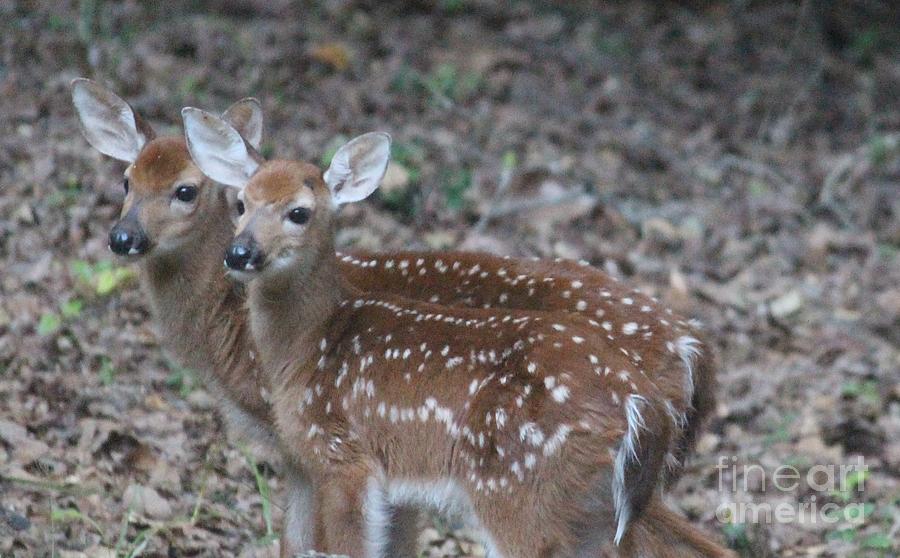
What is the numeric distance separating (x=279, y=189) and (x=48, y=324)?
2289 millimetres

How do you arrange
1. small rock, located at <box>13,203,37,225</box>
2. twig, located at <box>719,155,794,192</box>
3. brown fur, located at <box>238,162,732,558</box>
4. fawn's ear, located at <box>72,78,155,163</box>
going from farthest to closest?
twig, located at <box>719,155,794,192</box>
small rock, located at <box>13,203,37,225</box>
fawn's ear, located at <box>72,78,155,163</box>
brown fur, located at <box>238,162,732,558</box>

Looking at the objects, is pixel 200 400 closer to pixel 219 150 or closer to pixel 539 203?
pixel 219 150

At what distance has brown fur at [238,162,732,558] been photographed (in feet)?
15.8

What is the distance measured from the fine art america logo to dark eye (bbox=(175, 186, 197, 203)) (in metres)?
2.80

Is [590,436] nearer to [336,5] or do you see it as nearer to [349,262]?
[349,262]

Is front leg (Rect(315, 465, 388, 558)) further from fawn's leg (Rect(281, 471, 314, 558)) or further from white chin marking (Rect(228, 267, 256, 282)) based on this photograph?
white chin marking (Rect(228, 267, 256, 282))

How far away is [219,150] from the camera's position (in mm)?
5676

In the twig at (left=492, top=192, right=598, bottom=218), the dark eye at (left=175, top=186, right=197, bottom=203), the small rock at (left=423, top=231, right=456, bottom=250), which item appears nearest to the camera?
the dark eye at (left=175, top=186, right=197, bottom=203)

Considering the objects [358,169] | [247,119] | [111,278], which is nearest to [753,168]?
[111,278]

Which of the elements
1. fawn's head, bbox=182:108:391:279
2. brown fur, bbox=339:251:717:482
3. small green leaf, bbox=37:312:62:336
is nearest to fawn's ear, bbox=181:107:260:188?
fawn's head, bbox=182:108:391:279

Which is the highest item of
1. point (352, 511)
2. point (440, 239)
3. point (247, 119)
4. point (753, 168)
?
point (247, 119)

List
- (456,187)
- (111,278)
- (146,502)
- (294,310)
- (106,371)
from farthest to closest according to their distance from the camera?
1. (456,187)
2. (111,278)
3. (106,371)
4. (146,502)
5. (294,310)

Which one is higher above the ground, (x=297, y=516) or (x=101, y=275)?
(x=297, y=516)

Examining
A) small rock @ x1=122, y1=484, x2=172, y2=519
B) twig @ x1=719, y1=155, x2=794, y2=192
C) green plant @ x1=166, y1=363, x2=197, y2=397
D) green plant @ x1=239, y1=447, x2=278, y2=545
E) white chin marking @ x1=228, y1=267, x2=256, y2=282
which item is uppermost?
white chin marking @ x1=228, y1=267, x2=256, y2=282
